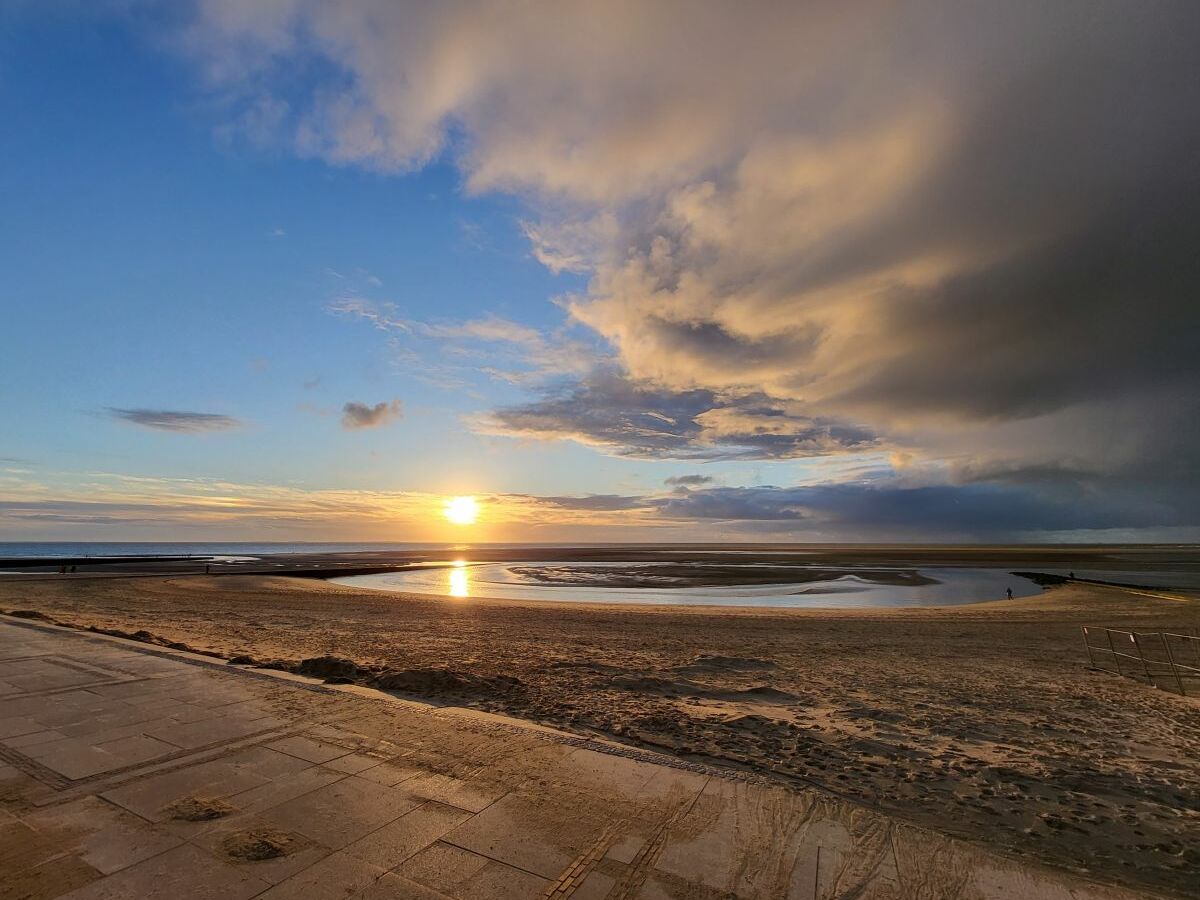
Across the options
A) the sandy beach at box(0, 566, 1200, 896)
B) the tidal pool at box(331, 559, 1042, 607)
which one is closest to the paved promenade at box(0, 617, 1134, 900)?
the sandy beach at box(0, 566, 1200, 896)

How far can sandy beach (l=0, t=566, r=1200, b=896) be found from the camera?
5.77m

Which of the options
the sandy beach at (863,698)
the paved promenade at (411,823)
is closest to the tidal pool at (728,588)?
the sandy beach at (863,698)

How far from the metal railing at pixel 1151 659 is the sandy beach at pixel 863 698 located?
1.77 ft

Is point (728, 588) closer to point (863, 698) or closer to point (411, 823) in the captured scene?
point (863, 698)

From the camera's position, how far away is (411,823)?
16.1 ft

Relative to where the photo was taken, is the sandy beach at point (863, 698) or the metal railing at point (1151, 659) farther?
the metal railing at point (1151, 659)

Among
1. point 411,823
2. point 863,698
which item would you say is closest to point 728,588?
point 863,698

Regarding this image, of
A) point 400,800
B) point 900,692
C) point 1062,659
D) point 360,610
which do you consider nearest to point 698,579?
point 360,610

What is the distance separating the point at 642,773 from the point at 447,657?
8247mm

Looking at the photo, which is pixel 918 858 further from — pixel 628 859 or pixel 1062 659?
pixel 1062 659

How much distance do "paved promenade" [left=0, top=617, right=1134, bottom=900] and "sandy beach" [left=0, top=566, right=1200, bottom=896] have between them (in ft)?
3.74

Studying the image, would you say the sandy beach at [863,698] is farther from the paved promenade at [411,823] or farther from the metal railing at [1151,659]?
the paved promenade at [411,823]

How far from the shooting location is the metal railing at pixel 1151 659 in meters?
11.3

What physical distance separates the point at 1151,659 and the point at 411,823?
1674cm
